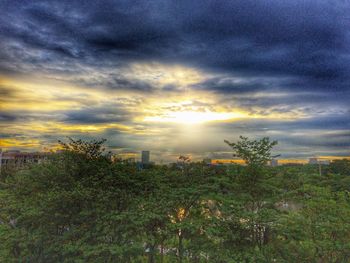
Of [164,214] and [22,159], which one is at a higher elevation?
[22,159]

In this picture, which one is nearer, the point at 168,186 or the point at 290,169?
the point at 168,186

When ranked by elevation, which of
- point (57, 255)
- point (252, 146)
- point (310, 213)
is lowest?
point (57, 255)

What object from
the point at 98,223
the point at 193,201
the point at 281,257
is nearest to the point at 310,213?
the point at 281,257

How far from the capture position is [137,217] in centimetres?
1216

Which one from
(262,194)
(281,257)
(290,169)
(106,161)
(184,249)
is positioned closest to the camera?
(281,257)

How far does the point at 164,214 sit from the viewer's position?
41.5 ft

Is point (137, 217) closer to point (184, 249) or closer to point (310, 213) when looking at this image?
point (184, 249)

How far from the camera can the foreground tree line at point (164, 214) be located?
38.5ft

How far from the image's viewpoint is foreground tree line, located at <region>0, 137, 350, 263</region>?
11750 mm

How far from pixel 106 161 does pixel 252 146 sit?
698 cm

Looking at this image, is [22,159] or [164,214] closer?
[164,214]

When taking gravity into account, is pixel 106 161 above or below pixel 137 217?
above

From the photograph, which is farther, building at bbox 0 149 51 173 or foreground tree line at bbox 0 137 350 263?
building at bbox 0 149 51 173

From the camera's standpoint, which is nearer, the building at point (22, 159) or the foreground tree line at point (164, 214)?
the foreground tree line at point (164, 214)
